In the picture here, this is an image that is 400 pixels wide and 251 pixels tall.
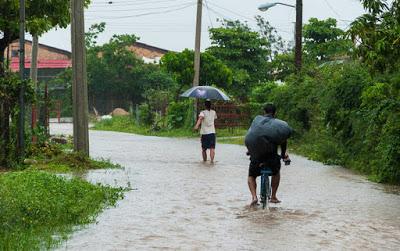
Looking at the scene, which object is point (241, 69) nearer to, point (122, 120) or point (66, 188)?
point (122, 120)

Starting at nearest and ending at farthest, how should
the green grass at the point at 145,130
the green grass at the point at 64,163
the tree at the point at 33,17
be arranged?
1. the green grass at the point at 64,163
2. the tree at the point at 33,17
3. the green grass at the point at 145,130

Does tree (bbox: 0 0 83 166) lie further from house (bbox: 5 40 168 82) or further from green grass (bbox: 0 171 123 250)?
house (bbox: 5 40 168 82)

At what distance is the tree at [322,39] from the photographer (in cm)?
5516

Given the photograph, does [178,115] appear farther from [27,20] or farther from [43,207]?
[43,207]

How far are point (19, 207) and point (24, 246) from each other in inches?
84.0

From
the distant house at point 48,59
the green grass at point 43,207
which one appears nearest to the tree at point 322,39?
the distant house at point 48,59

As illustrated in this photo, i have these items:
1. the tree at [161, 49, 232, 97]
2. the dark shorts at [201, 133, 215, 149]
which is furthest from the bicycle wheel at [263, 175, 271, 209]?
the tree at [161, 49, 232, 97]

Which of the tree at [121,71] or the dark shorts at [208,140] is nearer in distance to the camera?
the dark shorts at [208,140]

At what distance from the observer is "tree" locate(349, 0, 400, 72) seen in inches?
570

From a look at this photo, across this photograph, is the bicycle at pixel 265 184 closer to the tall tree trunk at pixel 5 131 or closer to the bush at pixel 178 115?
the tall tree trunk at pixel 5 131

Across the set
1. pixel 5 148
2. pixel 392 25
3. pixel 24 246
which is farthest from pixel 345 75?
pixel 24 246

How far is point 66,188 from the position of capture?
13.0 metres

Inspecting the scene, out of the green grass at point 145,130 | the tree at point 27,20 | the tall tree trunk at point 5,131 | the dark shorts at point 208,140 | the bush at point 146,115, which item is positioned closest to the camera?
the tall tree trunk at point 5,131

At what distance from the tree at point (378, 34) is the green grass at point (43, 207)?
510cm
